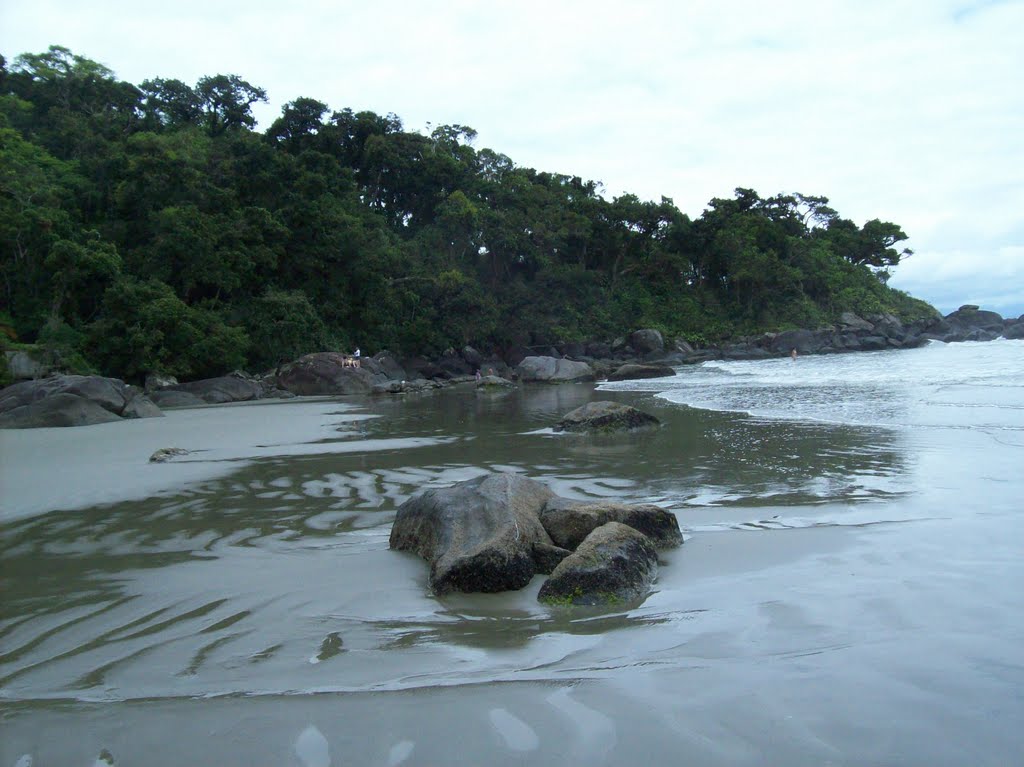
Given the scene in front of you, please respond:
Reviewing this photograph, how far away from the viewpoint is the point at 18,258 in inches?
1056

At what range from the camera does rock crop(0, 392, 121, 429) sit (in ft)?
46.6

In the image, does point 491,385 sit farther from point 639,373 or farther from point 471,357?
point 471,357

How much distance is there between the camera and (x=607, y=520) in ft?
15.8

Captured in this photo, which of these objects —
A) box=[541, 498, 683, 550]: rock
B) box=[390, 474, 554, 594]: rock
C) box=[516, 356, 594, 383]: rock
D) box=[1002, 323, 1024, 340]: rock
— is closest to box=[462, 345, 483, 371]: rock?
box=[516, 356, 594, 383]: rock

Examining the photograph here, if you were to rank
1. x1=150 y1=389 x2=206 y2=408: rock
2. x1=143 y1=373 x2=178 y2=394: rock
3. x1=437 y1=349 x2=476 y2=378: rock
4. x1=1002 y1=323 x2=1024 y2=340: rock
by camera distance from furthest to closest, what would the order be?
x1=1002 y1=323 x2=1024 y2=340: rock < x1=437 y1=349 x2=476 y2=378: rock < x1=143 y1=373 x2=178 y2=394: rock < x1=150 y1=389 x2=206 y2=408: rock

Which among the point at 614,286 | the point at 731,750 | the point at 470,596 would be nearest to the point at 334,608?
the point at 470,596

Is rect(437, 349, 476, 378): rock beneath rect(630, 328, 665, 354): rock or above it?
beneath

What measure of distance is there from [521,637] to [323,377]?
24882 mm

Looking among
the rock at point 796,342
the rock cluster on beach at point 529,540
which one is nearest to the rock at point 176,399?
the rock cluster on beach at point 529,540

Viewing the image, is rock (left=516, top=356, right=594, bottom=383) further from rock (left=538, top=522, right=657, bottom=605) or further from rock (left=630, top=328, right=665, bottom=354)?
rock (left=538, top=522, right=657, bottom=605)

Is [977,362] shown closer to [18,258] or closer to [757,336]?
[757,336]

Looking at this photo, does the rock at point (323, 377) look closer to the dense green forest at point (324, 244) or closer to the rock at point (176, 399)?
the dense green forest at point (324, 244)

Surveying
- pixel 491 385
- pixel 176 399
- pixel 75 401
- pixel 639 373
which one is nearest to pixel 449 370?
pixel 491 385

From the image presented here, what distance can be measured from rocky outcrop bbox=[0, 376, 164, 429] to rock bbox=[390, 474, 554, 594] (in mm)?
12544
